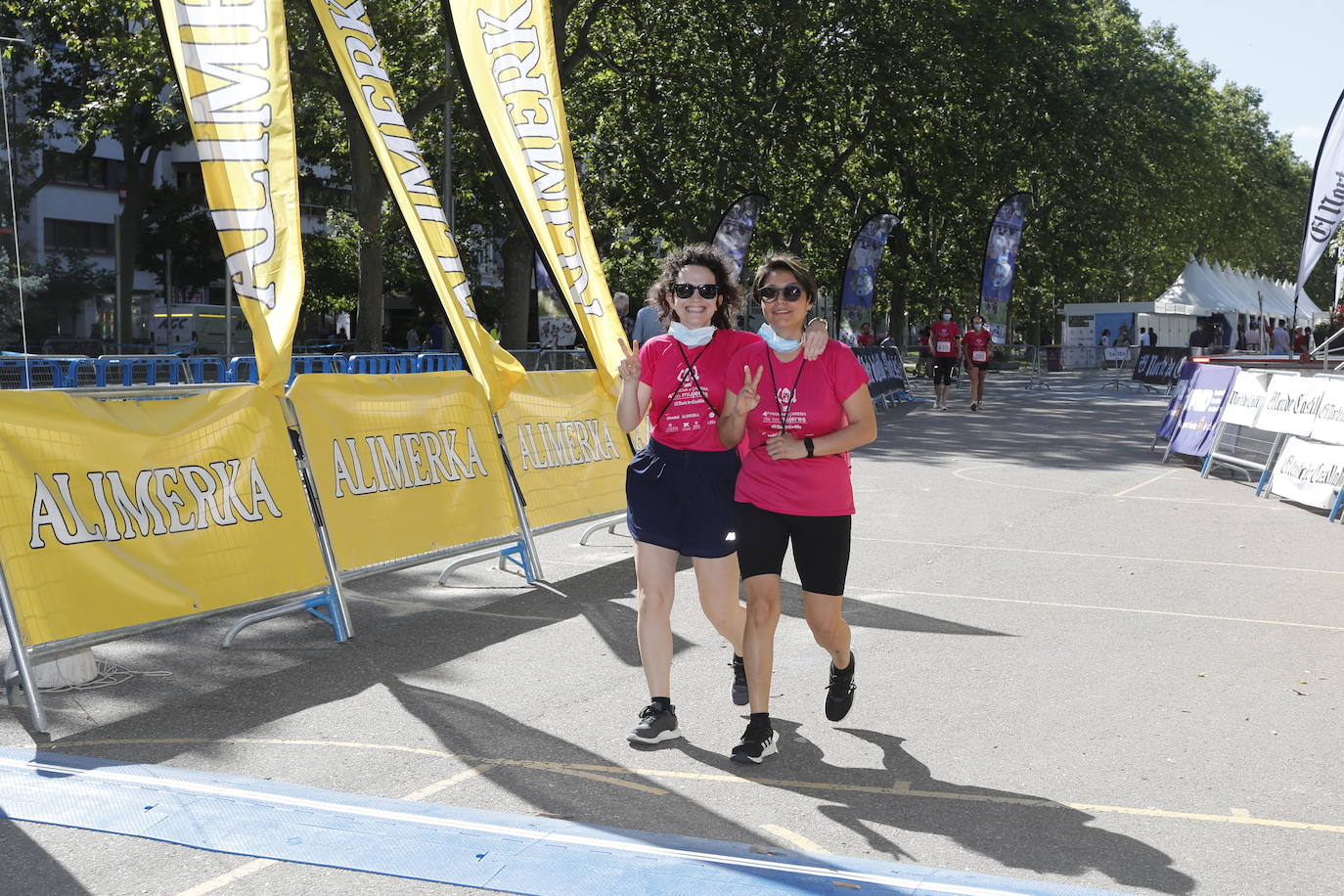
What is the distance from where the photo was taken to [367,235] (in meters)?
27.4

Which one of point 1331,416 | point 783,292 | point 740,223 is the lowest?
point 1331,416

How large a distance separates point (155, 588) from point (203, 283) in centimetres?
5124

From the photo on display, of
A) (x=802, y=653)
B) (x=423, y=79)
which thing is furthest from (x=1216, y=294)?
(x=802, y=653)

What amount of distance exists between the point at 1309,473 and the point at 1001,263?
21.7m

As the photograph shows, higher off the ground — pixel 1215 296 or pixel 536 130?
pixel 536 130

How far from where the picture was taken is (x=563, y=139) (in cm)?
997

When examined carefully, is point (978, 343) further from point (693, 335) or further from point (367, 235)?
point (693, 335)

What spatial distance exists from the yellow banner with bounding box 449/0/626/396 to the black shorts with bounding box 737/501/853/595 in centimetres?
433

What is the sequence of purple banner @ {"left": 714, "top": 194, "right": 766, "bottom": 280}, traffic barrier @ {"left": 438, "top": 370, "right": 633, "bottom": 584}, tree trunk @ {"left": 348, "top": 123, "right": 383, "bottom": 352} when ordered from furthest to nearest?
purple banner @ {"left": 714, "top": 194, "right": 766, "bottom": 280} → tree trunk @ {"left": 348, "top": 123, "right": 383, "bottom": 352} → traffic barrier @ {"left": 438, "top": 370, "right": 633, "bottom": 584}

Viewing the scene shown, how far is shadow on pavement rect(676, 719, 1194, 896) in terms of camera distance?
4.23 meters

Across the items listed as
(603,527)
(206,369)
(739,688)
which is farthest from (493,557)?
(206,369)

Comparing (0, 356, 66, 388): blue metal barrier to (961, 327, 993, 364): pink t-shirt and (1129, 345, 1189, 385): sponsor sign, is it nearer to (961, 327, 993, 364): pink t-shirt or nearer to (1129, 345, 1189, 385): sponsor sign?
(961, 327, 993, 364): pink t-shirt

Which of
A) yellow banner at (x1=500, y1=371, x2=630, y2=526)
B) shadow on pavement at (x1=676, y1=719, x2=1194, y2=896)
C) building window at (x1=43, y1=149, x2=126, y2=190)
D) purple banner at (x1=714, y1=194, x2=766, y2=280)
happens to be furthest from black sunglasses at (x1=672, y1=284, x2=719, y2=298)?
building window at (x1=43, y1=149, x2=126, y2=190)

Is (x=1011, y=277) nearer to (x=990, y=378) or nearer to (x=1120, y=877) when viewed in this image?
(x=990, y=378)
